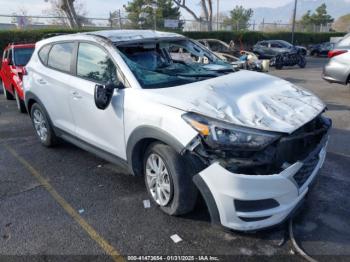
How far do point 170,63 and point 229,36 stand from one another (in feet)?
79.5

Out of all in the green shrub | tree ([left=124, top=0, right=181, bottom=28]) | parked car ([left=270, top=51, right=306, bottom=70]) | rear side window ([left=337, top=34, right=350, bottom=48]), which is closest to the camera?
rear side window ([left=337, top=34, right=350, bottom=48])

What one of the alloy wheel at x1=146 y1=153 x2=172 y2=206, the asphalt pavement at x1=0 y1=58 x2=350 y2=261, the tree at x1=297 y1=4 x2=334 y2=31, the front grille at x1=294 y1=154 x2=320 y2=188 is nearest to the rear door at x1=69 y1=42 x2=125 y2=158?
the alloy wheel at x1=146 y1=153 x2=172 y2=206

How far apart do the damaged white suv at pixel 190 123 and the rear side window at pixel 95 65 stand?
0.04 feet

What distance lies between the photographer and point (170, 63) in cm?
419

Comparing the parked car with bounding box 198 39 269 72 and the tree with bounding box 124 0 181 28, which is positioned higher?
the tree with bounding box 124 0 181 28

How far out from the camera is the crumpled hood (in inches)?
105

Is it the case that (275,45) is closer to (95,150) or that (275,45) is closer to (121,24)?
(121,24)

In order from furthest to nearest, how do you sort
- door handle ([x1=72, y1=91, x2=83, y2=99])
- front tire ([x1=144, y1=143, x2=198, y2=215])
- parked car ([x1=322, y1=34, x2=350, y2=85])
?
1. parked car ([x1=322, y1=34, x2=350, y2=85])
2. door handle ([x1=72, y1=91, x2=83, y2=99])
3. front tire ([x1=144, y1=143, x2=198, y2=215])

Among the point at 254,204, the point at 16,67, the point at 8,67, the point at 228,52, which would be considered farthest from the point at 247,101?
the point at 228,52

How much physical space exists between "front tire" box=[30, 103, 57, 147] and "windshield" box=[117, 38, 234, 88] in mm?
1988

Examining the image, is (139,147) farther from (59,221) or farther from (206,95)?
(59,221)

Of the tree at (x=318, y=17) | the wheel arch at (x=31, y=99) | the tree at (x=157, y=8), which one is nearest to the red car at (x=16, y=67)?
the wheel arch at (x=31, y=99)

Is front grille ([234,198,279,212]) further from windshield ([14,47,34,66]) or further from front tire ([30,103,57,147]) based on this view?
windshield ([14,47,34,66])

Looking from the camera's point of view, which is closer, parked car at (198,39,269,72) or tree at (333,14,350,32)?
parked car at (198,39,269,72)
